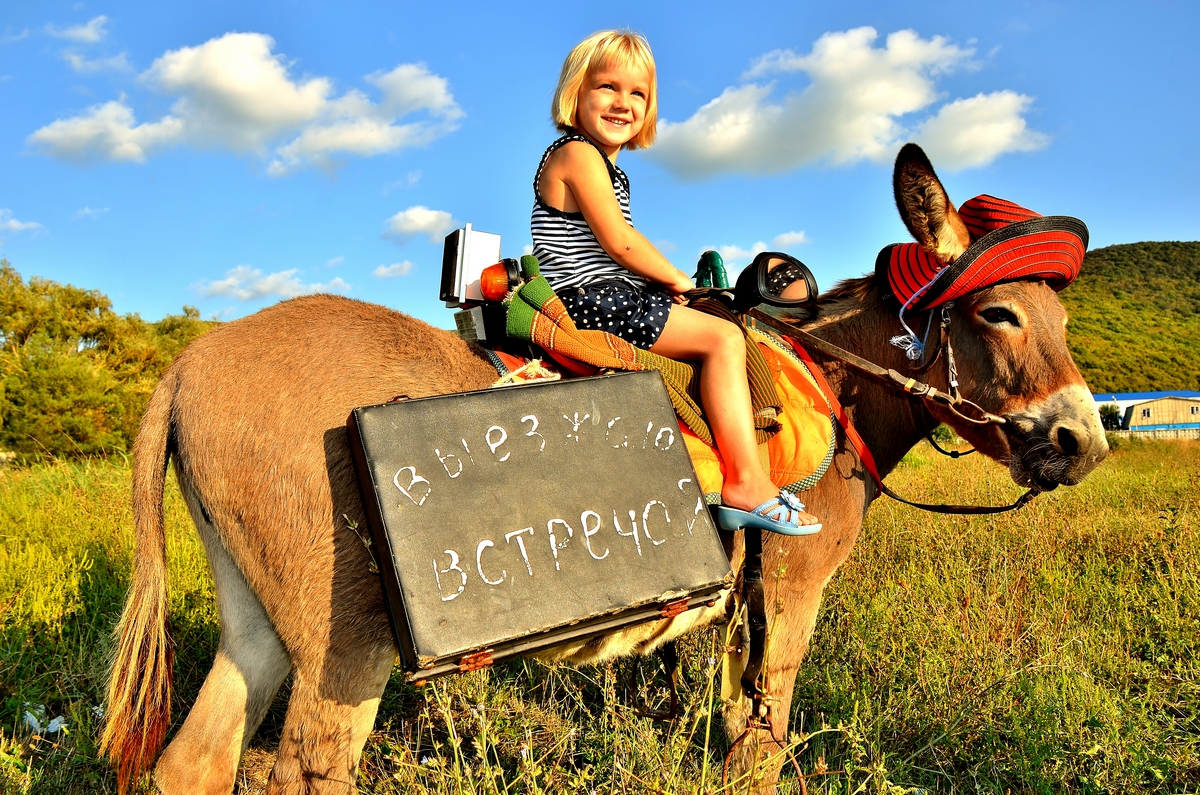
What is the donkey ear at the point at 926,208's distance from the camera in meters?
2.65

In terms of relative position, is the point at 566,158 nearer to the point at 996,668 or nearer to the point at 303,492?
the point at 303,492

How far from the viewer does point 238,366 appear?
2094mm

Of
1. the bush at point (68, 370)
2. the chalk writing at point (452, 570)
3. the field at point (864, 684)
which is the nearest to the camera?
the chalk writing at point (452, 570)

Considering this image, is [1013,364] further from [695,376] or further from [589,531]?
[589,531]

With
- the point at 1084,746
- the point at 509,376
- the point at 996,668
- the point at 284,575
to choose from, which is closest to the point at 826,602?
the point at 996,668

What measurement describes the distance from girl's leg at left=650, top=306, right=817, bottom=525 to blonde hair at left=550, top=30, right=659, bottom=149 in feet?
3.05

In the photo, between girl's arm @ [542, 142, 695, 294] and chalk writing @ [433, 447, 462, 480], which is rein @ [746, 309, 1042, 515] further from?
chalk writing @ [433, 447, 462, 480]

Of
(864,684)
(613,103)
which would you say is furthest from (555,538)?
(864,684)

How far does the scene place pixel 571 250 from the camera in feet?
8.54

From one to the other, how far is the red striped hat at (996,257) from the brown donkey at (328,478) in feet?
0.24

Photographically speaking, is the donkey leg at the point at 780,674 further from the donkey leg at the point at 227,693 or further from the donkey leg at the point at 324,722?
the donkey leg at the point at 227,693

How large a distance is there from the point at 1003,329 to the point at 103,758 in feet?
13.6

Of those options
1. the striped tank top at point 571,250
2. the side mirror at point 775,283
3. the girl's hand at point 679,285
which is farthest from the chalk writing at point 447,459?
the side mirror at point 775,283

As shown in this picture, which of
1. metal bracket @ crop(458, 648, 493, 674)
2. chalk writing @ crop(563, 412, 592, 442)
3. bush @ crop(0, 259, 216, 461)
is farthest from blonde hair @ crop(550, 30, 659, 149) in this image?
bush @ crop(0, 259, 216, 461)
